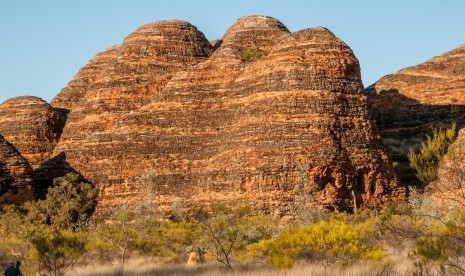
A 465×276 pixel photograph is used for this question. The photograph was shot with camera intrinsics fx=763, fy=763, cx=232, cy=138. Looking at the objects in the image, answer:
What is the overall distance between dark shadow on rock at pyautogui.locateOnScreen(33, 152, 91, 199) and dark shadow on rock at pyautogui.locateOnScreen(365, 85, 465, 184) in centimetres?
2126

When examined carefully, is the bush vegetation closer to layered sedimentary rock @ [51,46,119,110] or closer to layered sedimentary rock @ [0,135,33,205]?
layered sedimentary rock @ [0,135,33,205]

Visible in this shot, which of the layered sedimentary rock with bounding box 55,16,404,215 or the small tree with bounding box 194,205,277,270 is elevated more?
the layered sedimentary rock with bounding box 55,16,404,215

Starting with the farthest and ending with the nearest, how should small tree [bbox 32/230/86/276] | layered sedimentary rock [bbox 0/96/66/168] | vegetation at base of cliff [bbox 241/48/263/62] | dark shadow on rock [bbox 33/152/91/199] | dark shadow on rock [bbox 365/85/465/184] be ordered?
1. layered sedimentary rock [bbox 0/96/66/168]
2. dark shadow on rock [bbox 365/85/465/184]
3. vegetation at base of cliff [bbox 241/48/263/62]
4. dark shadow on rock [bbox 33/152/91/199]
5. small tree [bbox 32/230/86/276]

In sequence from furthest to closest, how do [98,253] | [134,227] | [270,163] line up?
[270,163] < [134,227] < [98,253]

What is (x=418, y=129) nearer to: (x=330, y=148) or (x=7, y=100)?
(x=330, y=148)

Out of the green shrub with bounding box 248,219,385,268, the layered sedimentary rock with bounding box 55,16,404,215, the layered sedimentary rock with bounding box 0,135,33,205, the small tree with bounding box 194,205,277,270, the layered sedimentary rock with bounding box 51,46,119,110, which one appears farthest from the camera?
the layered sedimentary rock with bounding box 51,46,119,110

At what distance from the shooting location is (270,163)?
39.2 meters

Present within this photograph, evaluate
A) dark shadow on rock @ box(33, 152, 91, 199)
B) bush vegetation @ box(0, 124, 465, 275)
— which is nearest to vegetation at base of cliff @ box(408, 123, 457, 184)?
bush vegetation @ box(0, 124, 465, 275)

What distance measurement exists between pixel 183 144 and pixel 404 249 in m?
21.9

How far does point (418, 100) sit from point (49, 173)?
94.5 feet

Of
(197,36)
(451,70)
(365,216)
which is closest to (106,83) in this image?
(197,36)

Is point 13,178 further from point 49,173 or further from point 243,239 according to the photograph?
point 243,239

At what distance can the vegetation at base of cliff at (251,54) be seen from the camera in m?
49.0

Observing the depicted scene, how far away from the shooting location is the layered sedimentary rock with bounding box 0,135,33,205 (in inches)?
1756
